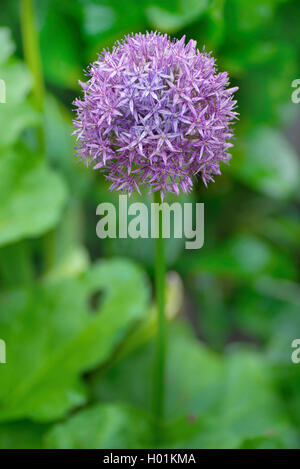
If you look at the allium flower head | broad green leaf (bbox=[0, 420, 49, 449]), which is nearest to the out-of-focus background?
broad green leaf (bbox=[0, 420, 49, 449])

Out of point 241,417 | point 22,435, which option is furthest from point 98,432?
point 241,417

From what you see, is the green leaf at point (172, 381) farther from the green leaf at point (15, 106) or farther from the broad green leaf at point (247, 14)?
the broad green leaf at point (247, 14)

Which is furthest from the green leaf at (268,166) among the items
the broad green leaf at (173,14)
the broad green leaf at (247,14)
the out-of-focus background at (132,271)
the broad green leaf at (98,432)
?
the broad green leaf at (98,432)

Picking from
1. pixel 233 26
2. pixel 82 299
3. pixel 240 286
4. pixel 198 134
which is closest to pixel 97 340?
pixel 82 299

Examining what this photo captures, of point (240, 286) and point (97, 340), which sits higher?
point (240, 286)

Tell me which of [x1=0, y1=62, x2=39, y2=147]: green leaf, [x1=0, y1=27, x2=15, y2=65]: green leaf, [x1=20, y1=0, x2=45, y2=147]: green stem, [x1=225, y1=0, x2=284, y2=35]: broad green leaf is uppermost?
[x1=225, y1=0, x2=284, y2=35]: broad green leaf

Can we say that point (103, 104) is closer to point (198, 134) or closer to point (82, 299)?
point (198, 134)

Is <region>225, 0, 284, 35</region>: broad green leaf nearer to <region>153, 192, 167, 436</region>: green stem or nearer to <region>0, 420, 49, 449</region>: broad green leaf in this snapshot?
<region>153, 192, 167, 436</region>: green stem

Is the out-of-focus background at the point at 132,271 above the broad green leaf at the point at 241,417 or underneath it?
above
